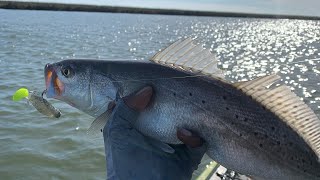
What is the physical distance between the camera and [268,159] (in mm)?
2980

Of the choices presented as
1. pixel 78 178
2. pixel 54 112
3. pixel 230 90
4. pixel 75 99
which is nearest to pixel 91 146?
pixel 78 178

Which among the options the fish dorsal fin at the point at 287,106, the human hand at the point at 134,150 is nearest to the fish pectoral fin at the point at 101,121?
the human hand at the point at 134,150

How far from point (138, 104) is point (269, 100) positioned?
1.05 m

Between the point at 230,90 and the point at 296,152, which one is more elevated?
the point at 230,90

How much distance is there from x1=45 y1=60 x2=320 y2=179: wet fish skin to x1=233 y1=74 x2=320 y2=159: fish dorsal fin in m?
0.05

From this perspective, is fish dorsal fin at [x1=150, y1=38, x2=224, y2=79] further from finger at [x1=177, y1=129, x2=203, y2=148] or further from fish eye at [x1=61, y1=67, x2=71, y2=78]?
fish eye at [x1=61, y1=67, x2=71, y2=78]

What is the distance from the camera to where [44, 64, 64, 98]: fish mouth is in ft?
11.3

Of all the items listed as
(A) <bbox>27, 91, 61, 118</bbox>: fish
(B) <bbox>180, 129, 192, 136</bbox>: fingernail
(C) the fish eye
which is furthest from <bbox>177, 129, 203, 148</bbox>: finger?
(A) <bbox>27, 91, 61, 118</bbox>: fish

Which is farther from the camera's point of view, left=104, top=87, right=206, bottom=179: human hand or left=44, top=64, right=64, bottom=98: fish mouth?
left=44, top=64, right=64, bottom=98: fish mouth

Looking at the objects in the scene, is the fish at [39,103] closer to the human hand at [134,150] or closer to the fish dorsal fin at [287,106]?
the human hand at [134,150]

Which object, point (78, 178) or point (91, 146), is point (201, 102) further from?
point (91, 146)

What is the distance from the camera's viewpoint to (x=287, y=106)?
9.99ft

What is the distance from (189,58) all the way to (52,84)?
4.14 ft

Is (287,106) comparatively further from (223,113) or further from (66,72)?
(66,72)
